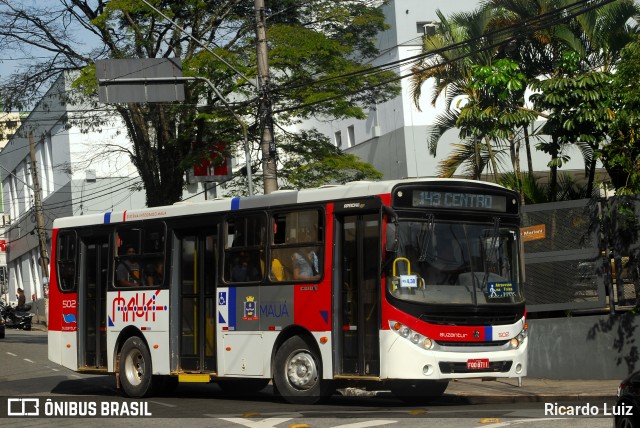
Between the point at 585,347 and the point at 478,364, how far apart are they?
5.00 m

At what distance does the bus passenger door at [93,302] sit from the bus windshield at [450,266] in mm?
6770

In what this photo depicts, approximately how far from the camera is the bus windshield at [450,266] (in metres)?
14.8

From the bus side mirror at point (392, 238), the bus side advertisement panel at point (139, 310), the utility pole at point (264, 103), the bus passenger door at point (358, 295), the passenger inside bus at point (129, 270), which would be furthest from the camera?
the utility pole at point (264, 103)

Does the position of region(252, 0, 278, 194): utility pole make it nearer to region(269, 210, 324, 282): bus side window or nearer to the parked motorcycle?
region(269, 210, 324, 282): bus side window

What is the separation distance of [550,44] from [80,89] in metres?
14.1

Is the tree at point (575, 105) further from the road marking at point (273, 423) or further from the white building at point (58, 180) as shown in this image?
the white building at point (58, 180)

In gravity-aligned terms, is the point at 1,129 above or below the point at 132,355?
above

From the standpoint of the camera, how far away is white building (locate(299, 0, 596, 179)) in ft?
136

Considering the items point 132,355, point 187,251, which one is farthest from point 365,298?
point 132,355

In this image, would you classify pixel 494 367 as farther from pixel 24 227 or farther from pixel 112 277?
pixel 24 227

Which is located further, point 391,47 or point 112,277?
point 391,47

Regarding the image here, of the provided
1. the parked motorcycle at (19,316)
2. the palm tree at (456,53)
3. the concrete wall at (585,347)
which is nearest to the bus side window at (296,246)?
the concrete wall at (585,347)

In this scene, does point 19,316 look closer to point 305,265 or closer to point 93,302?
point 93,302

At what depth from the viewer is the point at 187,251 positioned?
59.9 ft
